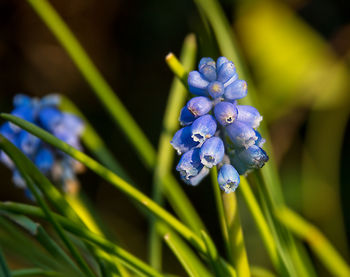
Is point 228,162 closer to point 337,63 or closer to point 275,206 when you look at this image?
point 275,206

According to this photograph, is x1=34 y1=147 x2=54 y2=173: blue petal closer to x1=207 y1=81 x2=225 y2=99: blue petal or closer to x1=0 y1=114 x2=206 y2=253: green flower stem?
x1=0 y1=114 x2=206 y2=253: green flower stem

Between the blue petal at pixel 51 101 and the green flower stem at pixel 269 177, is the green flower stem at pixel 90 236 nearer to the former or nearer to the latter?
the green flower stem at pixel 269 177

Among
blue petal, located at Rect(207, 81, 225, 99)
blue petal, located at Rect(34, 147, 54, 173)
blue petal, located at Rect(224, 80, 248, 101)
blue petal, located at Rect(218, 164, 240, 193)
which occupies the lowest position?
blue petal, located at Rect(218, 164, 240, 193)

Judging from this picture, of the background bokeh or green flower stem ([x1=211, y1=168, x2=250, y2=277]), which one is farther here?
the background bokeh

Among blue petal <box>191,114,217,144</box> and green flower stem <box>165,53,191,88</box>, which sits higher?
green flower stem <box>165,53,191,88</box>

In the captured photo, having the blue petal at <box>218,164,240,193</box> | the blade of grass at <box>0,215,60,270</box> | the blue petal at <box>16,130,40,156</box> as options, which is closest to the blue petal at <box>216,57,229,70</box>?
the blue petal at <box>218,164,240,193</box>

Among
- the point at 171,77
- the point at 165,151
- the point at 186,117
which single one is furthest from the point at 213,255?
the point at 171,77

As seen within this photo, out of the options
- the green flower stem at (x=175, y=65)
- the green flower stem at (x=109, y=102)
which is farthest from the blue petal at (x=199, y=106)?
the green flower stem at (x=109, y=102)

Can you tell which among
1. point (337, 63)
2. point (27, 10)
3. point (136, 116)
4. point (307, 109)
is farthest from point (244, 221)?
point (27, 10)
